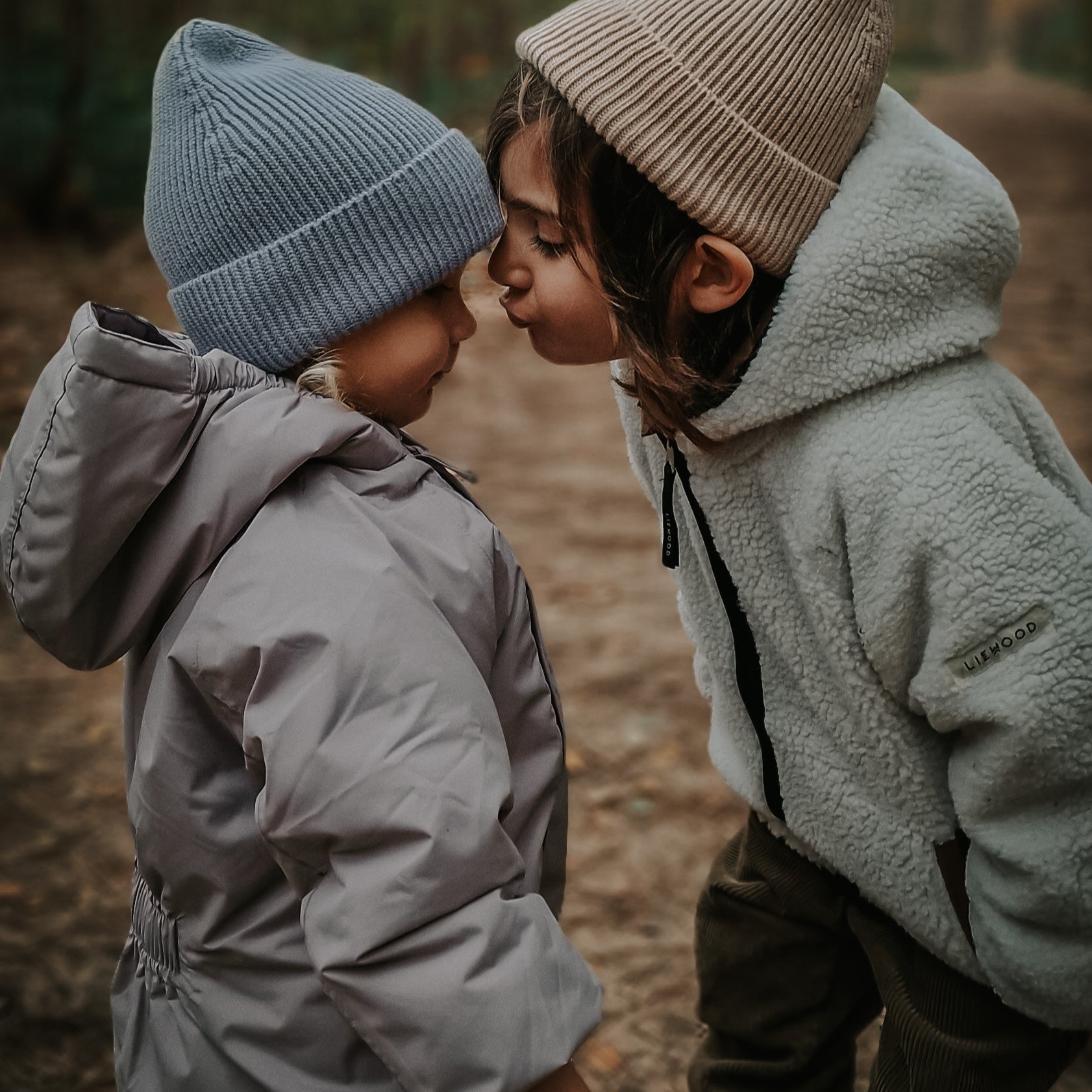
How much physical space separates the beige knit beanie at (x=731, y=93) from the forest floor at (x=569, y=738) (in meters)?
0.38

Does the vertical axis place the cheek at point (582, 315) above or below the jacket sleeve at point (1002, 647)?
above

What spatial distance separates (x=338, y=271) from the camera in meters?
1.42

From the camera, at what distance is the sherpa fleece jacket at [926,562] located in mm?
1357

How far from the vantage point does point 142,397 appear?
122cm

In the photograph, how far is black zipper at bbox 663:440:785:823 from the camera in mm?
1670

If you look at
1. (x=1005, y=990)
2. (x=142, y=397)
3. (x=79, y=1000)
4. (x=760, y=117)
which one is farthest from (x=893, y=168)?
(x=79, y=1000)

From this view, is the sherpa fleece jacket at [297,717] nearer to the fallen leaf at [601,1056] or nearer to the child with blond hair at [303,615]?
the child with blond hair at [303,615]

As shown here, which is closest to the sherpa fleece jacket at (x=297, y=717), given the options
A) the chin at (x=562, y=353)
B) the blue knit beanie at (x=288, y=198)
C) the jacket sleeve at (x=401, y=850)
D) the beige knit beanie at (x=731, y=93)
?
the jacket sleeve at (x=401, y=850)

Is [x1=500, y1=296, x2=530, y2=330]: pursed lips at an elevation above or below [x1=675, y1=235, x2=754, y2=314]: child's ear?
below

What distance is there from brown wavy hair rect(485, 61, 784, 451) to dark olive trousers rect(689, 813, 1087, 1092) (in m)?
0.77

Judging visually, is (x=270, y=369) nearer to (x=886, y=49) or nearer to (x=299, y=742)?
(x=299, y=742)

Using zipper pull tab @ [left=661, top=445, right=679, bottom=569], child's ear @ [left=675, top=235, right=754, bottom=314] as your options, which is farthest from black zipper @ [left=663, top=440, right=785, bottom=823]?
child's ear @ [left=675, top=235, right=754, bottom=314]

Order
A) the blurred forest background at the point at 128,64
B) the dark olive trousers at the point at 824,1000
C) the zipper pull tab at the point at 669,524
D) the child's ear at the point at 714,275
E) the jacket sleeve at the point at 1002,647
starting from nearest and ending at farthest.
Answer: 1. the jacket sleeve at the point at 1002,647
2. the child's ear at the point at 714,275
3. the dark olive trousers at the point at 824,1000
4. the zipper pull tab at the point at 669,524
5. the blurred forest background at the point at 128,64

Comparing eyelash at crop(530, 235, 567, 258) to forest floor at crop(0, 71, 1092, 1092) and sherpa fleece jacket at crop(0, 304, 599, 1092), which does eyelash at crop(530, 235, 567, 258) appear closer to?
forest floor at crop(0, 71, 1092, 1092)
